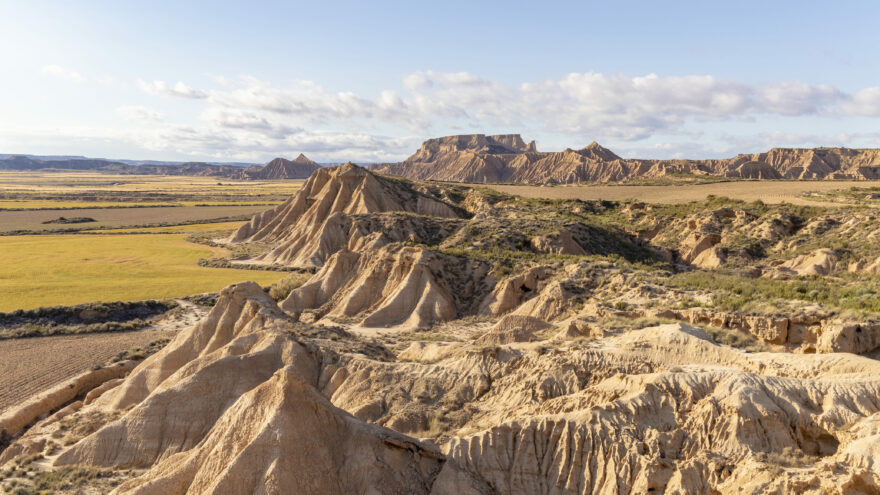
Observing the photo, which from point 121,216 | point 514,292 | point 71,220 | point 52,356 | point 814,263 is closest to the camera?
point 52,356

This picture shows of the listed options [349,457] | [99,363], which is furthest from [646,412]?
[99,363]

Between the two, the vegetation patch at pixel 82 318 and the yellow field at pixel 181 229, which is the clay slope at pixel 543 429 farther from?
the yellow field at pixel 181 229

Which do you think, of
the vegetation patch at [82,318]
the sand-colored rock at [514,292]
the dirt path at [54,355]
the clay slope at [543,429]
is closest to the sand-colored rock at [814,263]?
the sand-colored rock at [514,292]

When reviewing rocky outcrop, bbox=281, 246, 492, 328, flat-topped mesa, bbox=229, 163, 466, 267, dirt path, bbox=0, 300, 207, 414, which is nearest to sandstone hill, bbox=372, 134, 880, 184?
flat-topped mesa, bbox=229, 163, 466, 267

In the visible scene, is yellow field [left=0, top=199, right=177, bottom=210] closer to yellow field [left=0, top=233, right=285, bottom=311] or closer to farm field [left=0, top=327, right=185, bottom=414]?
yellow field [left=0, top=233, right=285, bottom=311]

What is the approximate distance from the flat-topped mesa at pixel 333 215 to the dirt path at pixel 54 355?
20.3 meters

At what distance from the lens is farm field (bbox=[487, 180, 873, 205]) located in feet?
244

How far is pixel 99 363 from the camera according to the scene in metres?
31.7

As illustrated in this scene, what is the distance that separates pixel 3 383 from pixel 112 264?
3795 cm

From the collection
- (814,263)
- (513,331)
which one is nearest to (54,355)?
(513,331)

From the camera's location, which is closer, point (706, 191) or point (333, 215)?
point (333, 215)

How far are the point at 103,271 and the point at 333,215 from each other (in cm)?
2428

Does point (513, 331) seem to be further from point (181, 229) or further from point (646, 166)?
point (646, 166)

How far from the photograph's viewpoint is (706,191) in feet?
Result: 276
